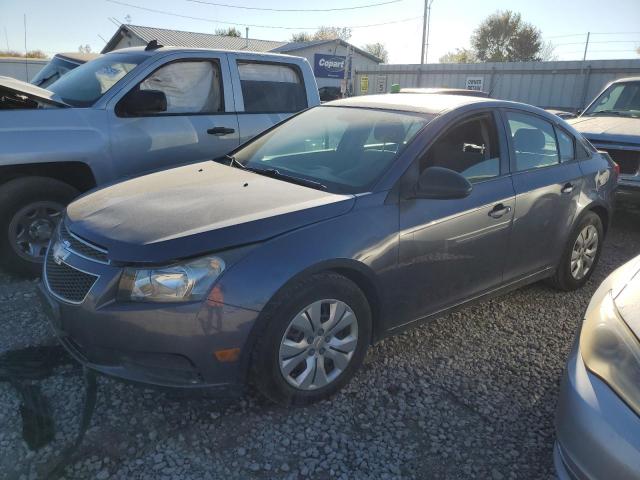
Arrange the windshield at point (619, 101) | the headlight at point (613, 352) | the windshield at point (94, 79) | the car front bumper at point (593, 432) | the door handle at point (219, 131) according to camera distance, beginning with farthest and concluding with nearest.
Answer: the windshield at point (619, 101)
the door handle at point (219, 131)
the windshield at point (94, 79)
the headlight at point (613, 352)
the car front bumper at point (593, 432)

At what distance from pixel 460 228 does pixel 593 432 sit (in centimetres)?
154

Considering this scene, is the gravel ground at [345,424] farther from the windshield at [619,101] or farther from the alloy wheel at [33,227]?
the windshield at [619,101]

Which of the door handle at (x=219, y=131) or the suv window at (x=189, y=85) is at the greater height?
the suv window at (x=189, y=85)

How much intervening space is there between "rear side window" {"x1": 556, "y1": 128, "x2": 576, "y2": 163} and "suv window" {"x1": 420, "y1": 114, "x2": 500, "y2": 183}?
87 centimetres

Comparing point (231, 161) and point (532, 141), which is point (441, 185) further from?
point (231, 161)

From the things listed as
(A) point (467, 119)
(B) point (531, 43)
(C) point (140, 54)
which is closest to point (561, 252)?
(A) point (467, 119)

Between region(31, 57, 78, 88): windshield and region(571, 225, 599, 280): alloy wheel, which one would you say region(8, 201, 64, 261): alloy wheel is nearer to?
region(31, 57, 78, 88): windshield

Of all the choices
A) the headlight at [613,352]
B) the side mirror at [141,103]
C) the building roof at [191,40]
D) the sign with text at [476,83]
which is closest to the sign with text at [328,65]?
the building roof at [191,40]

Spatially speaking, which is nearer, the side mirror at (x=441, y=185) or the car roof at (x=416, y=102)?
the side mirror at (x=441, y=185)

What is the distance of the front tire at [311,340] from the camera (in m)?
2.47

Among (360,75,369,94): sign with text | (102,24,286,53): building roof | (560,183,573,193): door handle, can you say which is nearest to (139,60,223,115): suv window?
(560,183,573,193): door handle

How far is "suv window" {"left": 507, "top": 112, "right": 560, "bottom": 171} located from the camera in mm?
3686

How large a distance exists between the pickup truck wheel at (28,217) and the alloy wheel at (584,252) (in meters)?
4.18

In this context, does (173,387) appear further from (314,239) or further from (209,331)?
(314,239)
